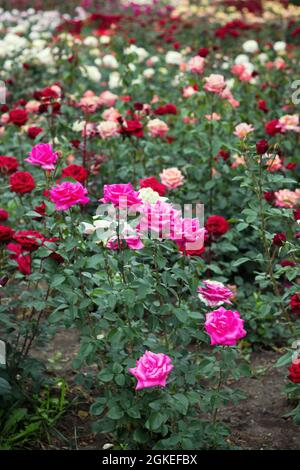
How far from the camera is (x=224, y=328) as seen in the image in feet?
7.31

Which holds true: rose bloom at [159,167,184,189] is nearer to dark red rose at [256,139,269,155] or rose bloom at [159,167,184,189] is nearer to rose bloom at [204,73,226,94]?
rose bloom at [204,73,226,94]

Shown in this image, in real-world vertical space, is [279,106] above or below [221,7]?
above

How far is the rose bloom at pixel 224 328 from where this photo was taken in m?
2.22

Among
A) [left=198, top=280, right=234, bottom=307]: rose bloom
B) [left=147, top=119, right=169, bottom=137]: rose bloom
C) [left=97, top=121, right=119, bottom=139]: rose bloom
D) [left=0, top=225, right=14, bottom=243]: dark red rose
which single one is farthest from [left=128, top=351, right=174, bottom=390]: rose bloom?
[left=147, top=119, right=169, bottom=137]: rose bloom

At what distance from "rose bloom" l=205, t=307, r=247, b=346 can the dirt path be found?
0.72m

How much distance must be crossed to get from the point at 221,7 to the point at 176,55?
584 cm

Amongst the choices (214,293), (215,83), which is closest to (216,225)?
(214,293)

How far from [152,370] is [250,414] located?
987 millimetres

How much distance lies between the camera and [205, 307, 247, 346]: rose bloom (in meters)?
2.22

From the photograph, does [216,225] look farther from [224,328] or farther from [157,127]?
[157,127]

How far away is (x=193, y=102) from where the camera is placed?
14.4ft

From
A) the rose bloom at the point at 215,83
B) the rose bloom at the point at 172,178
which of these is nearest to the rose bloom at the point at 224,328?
the rose bloom at the point at 172,178
